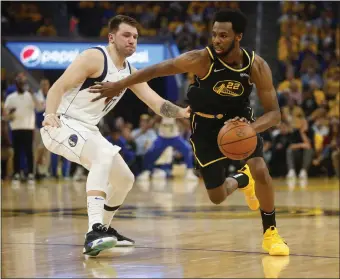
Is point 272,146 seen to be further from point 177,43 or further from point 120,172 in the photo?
point 120,172

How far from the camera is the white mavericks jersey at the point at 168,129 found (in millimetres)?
16875

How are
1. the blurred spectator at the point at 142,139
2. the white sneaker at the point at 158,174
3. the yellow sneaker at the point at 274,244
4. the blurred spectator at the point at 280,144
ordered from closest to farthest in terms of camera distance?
the yellow sneaker at the point at 274,244 < the white sneaker at the point at 158,174 < the blurred spectator at the point at 280,144 < the blurred spectator at the point at 142,139

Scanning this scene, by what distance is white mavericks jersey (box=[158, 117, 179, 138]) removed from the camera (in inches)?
664

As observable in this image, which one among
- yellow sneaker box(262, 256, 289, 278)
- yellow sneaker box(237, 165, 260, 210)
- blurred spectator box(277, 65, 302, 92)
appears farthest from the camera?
blurred spectator box(277, 65, 302, 92)

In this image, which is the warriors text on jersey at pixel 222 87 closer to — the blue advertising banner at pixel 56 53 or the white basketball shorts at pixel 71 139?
the white basketball shorts at pixel 71 139

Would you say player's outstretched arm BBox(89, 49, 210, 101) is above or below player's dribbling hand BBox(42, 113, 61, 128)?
above

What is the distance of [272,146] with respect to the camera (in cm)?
1809

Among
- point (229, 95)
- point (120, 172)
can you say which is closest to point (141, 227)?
point (120, 172)

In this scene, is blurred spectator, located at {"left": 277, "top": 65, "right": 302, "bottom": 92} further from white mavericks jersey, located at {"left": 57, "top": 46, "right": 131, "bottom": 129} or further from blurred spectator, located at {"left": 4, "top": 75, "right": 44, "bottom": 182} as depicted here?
white mavericks jersey, located at {"left": 57, "top": 46, "right": 131, "bottom": 129}

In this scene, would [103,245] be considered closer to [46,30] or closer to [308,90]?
[308,90]

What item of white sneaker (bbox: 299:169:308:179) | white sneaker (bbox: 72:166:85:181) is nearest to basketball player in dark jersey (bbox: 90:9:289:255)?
white sneaker (bbox: 72:166:85:181)

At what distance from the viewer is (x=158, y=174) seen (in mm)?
17828

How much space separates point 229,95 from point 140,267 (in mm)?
1502

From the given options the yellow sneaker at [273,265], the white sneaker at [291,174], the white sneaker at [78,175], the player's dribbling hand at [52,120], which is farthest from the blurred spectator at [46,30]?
the yellow sneaker at [273,265]
